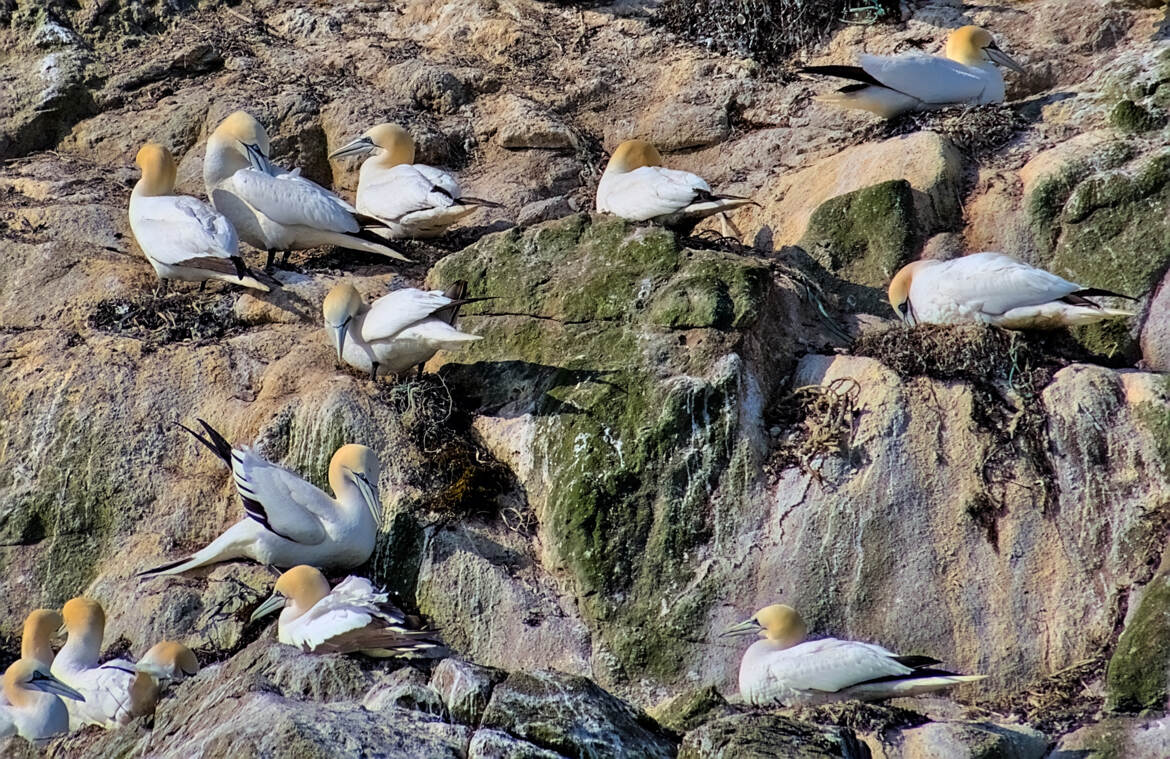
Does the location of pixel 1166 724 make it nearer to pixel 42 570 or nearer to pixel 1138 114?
pixel 1138 114

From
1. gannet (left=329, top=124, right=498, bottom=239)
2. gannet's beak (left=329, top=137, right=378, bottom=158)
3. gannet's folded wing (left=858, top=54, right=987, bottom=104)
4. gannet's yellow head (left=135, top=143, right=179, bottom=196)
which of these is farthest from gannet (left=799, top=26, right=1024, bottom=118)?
gannet's yellow head (left=135, top=143, right=179, bottom=196)

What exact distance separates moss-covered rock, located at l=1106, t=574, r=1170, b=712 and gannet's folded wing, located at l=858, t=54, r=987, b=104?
4392 millimetres

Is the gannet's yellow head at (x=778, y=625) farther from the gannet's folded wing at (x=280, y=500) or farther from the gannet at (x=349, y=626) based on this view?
the gannet's folded wing at (x=280, y=500)

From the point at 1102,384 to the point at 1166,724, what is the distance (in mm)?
2177

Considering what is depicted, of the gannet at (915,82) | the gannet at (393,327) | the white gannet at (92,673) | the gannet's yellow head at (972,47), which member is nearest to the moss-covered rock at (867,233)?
the gannet at (915,82)

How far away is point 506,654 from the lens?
8.48m

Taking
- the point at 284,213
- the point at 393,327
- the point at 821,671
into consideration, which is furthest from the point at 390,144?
the point at 821,671

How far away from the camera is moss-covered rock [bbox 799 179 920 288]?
399 inches

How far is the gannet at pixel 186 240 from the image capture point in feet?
33.5

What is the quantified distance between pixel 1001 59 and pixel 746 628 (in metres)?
5.50

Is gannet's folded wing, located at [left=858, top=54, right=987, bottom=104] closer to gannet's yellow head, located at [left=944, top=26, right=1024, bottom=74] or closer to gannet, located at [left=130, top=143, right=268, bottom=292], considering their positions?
gannet's yellow head, located at [left=944, top=26, right=1024, bottom=74]

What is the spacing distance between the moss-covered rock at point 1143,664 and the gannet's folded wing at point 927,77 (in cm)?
439

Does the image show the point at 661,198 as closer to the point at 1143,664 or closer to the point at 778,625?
the point at 778,625

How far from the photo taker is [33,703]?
8641 mm
